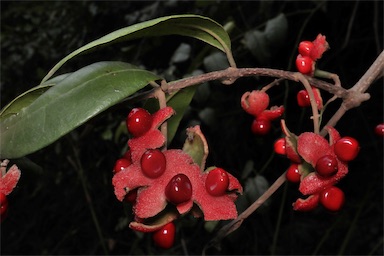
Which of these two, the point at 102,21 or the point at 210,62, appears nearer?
the point at 210,62

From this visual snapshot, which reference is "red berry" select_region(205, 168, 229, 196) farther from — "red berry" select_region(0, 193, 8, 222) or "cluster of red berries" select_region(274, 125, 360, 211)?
"red berry" select_region(0, 193, 8, 222)

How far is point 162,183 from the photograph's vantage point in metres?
0.59

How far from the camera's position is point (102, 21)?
1.71 metres

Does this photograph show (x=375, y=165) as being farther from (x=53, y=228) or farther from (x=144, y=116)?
(x=144, y=116)

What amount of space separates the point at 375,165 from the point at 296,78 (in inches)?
45.5

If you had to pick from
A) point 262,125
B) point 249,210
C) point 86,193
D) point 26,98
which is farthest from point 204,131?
point 26,98

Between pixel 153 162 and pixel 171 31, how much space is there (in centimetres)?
16

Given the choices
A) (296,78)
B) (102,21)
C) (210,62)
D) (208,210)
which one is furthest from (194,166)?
(102,21)

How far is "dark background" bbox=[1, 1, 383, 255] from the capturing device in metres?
1.46

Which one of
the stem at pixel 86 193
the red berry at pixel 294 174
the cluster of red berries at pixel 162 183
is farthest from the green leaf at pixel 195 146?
the stem at pixel 86 193

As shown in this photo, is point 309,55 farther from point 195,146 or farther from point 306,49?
point 195,146

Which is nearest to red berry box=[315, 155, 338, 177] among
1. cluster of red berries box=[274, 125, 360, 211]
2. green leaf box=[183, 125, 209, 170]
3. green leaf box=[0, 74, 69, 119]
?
cluster of red berries box=[274, 125, 360, 211]

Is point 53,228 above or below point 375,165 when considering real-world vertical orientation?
below

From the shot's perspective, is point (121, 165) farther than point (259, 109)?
No
